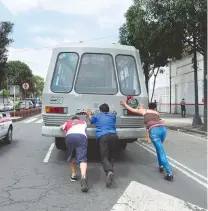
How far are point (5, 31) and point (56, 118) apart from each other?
3637 cm

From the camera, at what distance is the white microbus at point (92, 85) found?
843 centimetres

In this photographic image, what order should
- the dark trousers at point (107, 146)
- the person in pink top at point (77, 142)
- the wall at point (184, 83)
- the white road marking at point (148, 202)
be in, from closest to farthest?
the white road marking at point (148, 202) < the person in pink top at point (77, 142) < the dark trousers at point (107, 146) < the wall at point (184, 83)

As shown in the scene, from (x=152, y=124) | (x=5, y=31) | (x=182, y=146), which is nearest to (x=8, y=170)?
(x=152, y=124)

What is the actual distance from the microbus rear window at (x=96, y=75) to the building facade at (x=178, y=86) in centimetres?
2097

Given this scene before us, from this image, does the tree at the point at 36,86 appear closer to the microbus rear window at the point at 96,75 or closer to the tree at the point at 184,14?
the tree at the point at 184,14

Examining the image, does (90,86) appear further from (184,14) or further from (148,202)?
(184,14)

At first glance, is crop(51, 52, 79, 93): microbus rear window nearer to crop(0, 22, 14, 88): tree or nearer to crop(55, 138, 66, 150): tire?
crop(55, 138, 66, 150): tire

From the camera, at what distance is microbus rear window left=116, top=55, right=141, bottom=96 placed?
8781 mm

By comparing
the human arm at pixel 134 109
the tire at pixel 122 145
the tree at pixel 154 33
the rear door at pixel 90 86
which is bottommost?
the tire at pixel 122 145

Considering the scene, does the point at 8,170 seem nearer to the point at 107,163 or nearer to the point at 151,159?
the point at 107,163

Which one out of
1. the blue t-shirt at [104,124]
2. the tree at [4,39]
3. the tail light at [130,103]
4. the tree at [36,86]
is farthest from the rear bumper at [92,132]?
the tree at [36,86]

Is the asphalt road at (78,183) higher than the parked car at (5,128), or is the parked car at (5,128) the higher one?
the parked car at (5,128)

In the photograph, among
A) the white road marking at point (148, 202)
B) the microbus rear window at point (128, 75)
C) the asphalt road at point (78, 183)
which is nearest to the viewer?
the white road marking at point (148, 202)

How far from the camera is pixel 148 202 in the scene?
5.79 m
